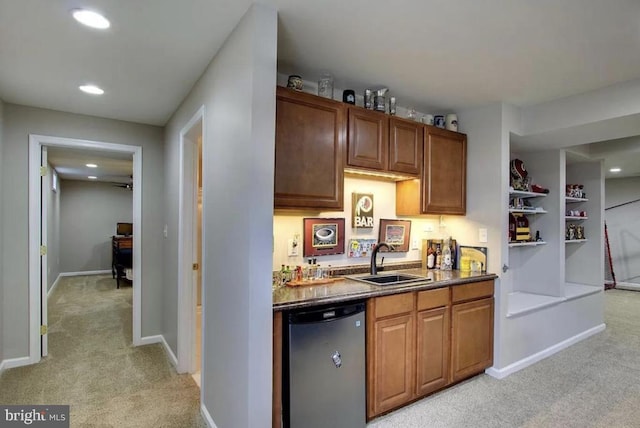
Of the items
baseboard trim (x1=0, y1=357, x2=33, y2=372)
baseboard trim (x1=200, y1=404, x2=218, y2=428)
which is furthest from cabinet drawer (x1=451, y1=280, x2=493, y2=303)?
baseboard trim (x1=0, y1=357, x2=33, y2=372)

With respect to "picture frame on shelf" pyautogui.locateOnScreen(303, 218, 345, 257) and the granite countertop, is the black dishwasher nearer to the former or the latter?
the granite countertop

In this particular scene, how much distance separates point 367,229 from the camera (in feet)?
10.1

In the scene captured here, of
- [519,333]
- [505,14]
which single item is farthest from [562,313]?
[505,14]

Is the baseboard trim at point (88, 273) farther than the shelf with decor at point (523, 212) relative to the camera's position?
Yes

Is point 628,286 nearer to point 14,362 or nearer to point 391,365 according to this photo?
point 391,365

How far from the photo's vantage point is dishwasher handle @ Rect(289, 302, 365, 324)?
187cm

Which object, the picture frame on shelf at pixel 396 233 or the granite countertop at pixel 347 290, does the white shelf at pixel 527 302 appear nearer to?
the granite countertop at pixel 347 290

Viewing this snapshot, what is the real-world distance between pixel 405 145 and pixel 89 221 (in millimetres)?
8493

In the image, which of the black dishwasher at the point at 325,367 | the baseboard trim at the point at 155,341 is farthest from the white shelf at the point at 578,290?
the baseboard trim at the point at 155,341

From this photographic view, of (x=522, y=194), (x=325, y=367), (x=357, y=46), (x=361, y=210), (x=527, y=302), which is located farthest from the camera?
(x=522, y=194)

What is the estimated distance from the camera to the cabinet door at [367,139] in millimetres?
2492

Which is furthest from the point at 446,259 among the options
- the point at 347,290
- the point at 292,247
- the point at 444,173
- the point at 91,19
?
the point at 91,19

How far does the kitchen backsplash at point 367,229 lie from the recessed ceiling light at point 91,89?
5.91 feet

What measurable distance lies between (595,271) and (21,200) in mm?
6596
